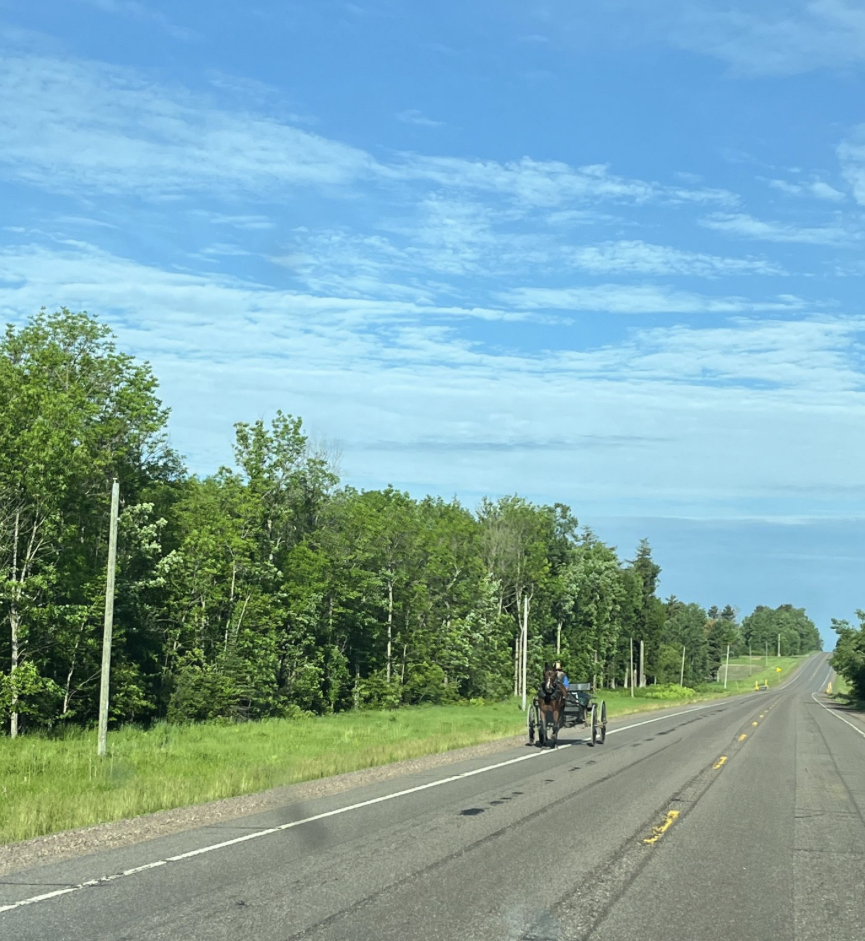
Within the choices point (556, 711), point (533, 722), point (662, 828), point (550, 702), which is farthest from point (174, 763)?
point (662, 828)

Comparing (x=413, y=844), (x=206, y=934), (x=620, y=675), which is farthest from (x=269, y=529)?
(x=620, y=675)

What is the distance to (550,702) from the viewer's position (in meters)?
25.3

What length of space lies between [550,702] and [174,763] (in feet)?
29.1

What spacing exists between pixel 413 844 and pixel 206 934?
13.6 feet

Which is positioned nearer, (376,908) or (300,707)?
(376,908)

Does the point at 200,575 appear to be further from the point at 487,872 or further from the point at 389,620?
the point at 487,872

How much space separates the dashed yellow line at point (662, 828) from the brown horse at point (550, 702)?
35.7 ft

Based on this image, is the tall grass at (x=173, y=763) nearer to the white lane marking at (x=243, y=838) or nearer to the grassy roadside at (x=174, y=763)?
the grassy roadside at (x=174, y=763)

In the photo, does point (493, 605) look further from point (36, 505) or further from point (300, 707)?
point (36, 505)

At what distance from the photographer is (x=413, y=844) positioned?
11.1 m

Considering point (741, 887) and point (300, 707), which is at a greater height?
point (741, 887)

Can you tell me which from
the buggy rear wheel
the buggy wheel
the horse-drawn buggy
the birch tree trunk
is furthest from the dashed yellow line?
the birch tree trunk

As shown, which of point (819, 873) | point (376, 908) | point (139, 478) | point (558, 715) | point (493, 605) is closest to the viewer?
point (376, 908)

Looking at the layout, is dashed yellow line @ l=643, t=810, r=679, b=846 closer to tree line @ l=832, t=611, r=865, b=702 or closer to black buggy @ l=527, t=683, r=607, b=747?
black buggy @ l=527, t=683, r=607, b=747
